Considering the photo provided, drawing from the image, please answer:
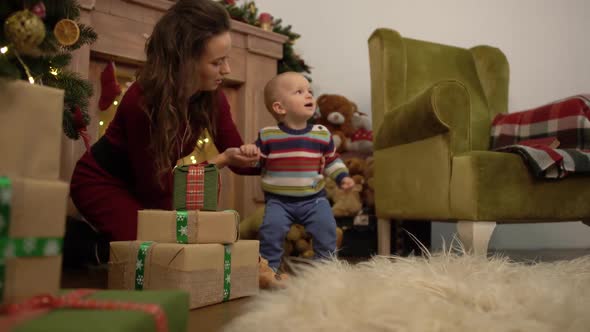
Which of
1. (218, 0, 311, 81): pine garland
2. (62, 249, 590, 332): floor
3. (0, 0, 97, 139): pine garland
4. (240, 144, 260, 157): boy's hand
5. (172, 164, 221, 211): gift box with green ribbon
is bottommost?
(62, 249, 590, 332): floor

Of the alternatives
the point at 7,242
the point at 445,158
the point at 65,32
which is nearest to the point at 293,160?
the point at 445,158

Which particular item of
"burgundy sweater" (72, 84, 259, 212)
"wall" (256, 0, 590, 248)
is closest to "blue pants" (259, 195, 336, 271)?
"burgundy sweater" (72, 84, 259, 212)

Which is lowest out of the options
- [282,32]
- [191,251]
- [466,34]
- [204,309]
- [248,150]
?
[204,309]

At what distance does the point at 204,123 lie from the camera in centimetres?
138

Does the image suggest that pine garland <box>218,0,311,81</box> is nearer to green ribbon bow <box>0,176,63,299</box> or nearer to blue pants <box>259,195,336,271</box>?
blue pants <box>259,195,336,271</box>

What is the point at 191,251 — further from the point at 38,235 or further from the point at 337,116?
the point at 337,116

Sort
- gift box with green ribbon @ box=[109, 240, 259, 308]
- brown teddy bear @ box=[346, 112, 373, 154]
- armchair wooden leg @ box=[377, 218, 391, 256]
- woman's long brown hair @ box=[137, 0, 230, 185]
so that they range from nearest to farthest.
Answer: gift box with green ribbon @ box=[109, 240, 259, 308], woman's long brown hair @ box=[137, 0, 230, 185], armchair wooden leg @ box=[377, 218, 391, 256], brown teddy bear @ box=[346, 112, 373, 154]

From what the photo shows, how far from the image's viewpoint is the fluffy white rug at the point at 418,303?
61 centimetres

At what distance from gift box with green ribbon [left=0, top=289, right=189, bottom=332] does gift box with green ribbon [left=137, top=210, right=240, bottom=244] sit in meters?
0.38

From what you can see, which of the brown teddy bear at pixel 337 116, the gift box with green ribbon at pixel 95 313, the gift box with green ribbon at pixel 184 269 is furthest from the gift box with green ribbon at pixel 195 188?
the brown teddy bear at pixel 337 116

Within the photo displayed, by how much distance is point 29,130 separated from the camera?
0.51m

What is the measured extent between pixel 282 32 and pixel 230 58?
1.22 ft

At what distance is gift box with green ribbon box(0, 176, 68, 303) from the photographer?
0.47 meters

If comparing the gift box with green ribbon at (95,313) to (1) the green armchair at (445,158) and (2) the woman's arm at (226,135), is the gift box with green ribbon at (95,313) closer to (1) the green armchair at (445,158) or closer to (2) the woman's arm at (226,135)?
(2) the woman's arm at (226,135)
